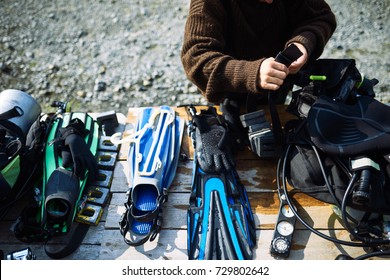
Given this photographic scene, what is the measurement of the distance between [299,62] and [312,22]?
372 millimetres

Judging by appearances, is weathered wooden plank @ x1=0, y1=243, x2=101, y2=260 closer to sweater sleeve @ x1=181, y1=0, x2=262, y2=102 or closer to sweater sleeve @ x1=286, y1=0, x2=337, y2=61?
sweater sleeve @ x1=181, y1=0, x2=262, y2=102

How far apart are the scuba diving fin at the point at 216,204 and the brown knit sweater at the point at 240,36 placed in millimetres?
223

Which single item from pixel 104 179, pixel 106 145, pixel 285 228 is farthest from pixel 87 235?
pixel 285 228

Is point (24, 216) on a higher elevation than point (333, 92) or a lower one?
lower

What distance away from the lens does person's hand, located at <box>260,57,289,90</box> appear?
1.77 m

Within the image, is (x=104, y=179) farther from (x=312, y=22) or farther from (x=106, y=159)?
(x=312, y=22)

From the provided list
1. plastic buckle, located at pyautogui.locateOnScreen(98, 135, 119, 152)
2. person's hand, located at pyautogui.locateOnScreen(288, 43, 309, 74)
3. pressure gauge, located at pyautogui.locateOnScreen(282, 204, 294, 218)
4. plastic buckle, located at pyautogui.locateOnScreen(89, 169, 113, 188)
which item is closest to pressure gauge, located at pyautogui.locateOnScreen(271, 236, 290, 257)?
pressure gauge, located at pyautogui.locateOnScreen(282, 204, 294, 218)

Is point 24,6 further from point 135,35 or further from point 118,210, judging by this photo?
point 118,210

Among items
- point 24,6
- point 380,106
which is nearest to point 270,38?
point 380,106

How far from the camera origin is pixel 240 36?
6.96ft

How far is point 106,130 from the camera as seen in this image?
2.45 meters

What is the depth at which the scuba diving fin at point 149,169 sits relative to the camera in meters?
1.90

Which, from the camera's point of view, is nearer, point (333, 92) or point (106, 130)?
point (333, 92)

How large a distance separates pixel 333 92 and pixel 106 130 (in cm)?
136
